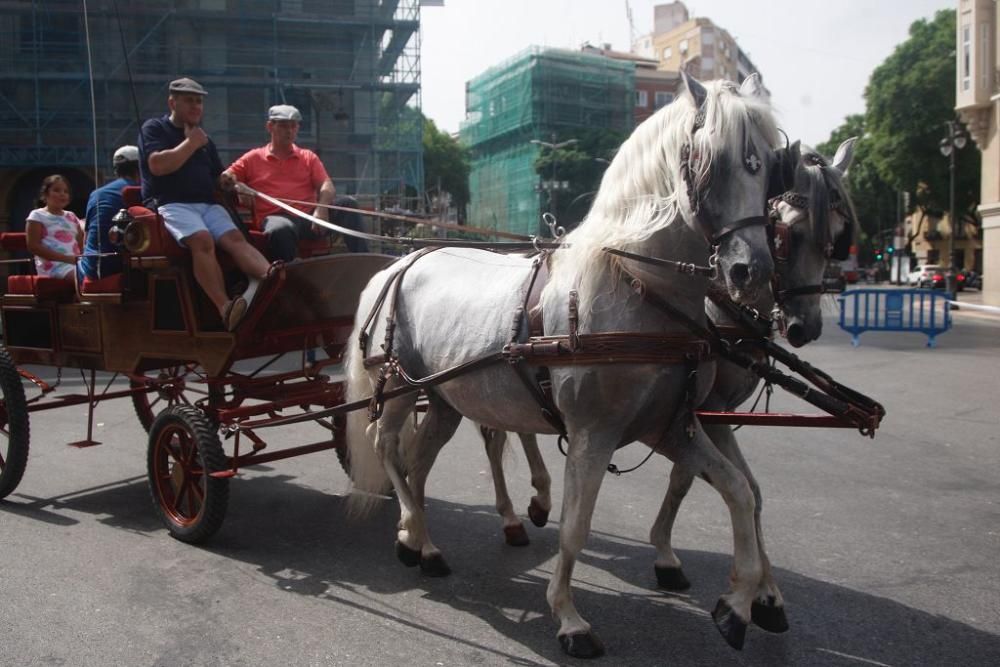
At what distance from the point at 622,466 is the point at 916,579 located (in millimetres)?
3122

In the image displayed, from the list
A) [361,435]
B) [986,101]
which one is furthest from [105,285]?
[986,101]

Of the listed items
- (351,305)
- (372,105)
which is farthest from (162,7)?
(351,305)

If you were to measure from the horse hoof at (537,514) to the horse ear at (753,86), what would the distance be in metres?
2.75

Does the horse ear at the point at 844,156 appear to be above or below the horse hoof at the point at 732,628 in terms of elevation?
above

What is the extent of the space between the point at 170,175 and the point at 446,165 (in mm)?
59925

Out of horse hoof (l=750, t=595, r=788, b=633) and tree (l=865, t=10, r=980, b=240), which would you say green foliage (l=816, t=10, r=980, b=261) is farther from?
horse hoof (l=750, t=595, r=788, b=633)

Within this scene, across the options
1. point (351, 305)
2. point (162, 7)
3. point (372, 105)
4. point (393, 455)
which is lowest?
point (393, 455)

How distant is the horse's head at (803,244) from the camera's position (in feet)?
13.2

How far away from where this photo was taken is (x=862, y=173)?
57.7 m

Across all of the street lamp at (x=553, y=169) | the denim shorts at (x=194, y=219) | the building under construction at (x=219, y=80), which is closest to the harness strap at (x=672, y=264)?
the denim shorts at (x=194, y=219)

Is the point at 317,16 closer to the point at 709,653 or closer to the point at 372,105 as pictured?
the point at 372,105

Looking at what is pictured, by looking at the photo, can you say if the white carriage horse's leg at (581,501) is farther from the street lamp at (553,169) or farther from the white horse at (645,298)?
the street lamp at (553,169)

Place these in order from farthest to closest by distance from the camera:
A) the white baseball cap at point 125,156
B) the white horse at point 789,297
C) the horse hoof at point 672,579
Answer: the white baseball cap at point 125,156
the horse hoof at point 672,579
the white horse at point 789,297

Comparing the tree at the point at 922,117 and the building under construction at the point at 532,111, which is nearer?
the tree at the point at 922,117
